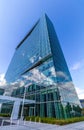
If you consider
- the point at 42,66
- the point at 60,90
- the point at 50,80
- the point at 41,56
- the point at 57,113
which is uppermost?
the point at 41,56

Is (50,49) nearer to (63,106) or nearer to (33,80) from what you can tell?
(33,80)

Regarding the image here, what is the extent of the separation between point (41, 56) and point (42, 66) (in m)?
3.12

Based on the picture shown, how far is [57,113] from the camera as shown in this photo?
61.2 feet

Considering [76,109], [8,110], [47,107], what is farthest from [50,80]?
[8,110]

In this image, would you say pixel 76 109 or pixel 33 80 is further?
pixel 33 80

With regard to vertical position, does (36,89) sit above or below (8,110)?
above

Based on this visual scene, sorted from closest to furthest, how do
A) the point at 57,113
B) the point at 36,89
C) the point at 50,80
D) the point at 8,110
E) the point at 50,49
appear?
the point at 57,113, the point at 50,80, the point at 36,89, the point at 50,49, the point at 8,110

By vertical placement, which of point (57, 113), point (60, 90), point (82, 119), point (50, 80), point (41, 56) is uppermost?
point (41, 56)

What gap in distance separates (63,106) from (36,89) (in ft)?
26.8

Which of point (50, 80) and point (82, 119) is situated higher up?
point (50, 80)

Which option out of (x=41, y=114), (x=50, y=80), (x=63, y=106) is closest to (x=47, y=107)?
(x=41, y=114)

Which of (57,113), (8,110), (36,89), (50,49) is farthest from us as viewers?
(8,110)

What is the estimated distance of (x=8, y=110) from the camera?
29.9 m

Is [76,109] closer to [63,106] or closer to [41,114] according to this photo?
[63,106]
